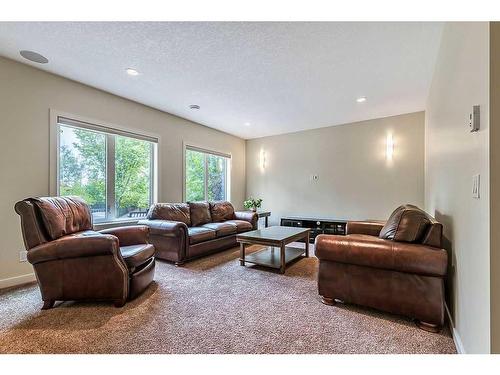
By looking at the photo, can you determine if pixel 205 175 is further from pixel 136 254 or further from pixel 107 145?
pixel 136 254

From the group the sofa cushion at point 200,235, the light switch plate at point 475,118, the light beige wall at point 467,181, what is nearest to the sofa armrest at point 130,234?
the sofa cushion at point 200,235

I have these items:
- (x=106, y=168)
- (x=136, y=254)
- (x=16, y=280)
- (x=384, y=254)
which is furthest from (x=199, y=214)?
(x=384, y=254)

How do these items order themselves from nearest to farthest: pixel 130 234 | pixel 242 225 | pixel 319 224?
pixel 130 234, pixel 242 225, pixel 319 224

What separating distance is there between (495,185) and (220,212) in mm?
4066

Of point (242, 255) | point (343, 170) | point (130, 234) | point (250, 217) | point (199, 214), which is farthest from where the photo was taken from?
point (343, 170)

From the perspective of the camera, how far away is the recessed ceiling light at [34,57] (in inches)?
102

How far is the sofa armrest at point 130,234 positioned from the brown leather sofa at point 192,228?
500 millimetres

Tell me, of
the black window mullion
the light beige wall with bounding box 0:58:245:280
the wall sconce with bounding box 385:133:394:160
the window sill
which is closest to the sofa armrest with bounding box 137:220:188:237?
the window sill

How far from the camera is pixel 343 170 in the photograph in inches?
206
